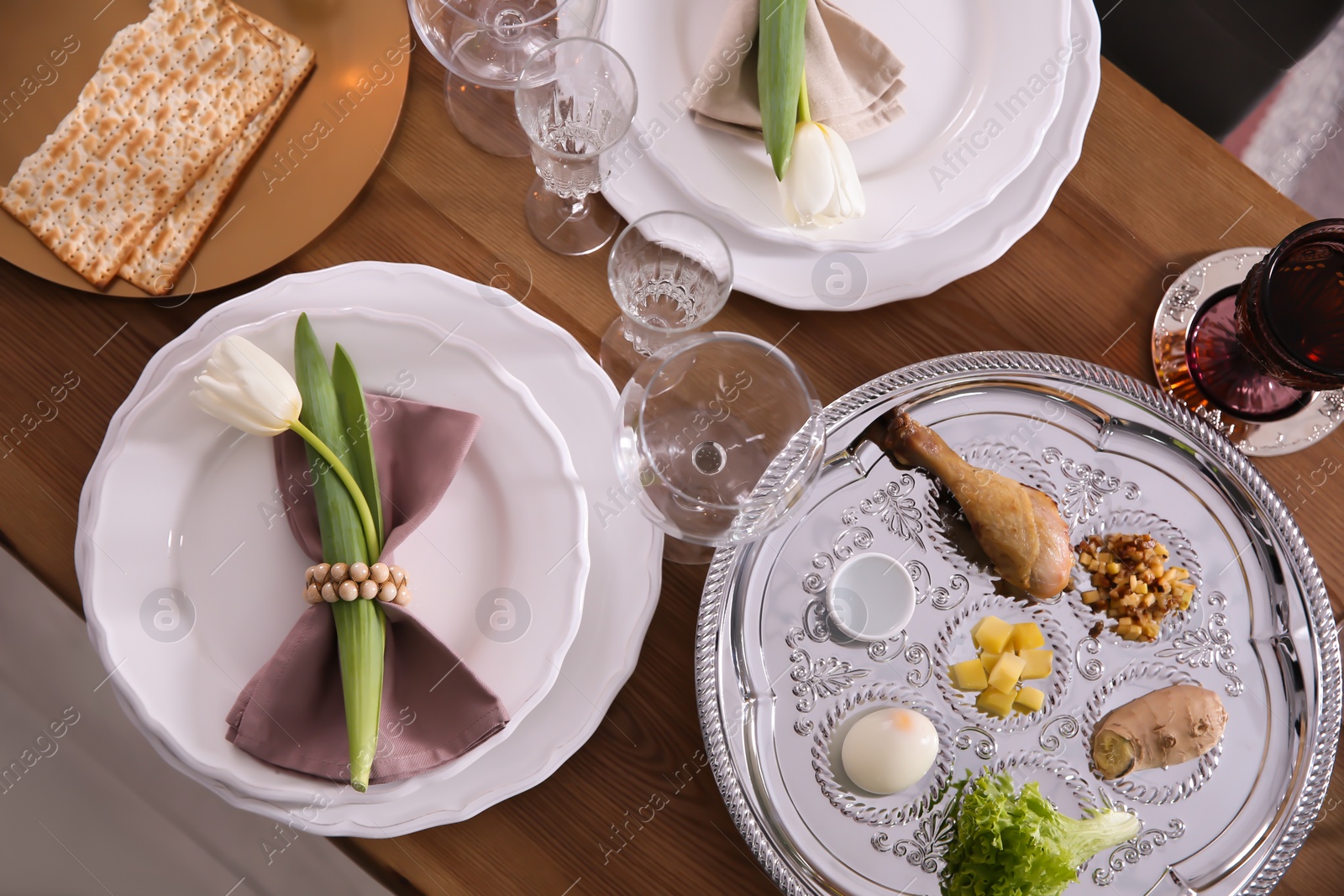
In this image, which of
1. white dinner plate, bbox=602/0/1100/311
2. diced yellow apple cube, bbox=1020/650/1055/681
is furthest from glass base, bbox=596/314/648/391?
diced yellow apple cube, bbox=1020/650/1055/681

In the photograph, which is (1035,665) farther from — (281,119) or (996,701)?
(281,119)

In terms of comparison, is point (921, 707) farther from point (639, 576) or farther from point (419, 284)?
point (419, 284)

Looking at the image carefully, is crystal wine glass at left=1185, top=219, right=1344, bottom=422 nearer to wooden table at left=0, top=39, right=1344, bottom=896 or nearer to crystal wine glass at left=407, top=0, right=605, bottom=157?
wooden table at left=0, top=39, right=1344, bottom=896

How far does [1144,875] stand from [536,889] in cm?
64

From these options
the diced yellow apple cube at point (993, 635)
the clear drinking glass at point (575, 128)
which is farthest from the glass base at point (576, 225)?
the diced yellow apple cube at point (993, 635)

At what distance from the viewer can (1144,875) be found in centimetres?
91

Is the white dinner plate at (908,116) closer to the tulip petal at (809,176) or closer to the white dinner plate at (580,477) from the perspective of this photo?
the tulip petal at (809,176)

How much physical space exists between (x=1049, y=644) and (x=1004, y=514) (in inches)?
6.2

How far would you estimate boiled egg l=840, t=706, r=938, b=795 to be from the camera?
863mm

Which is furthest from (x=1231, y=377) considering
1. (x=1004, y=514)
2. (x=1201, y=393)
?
(x=1004, y=514)

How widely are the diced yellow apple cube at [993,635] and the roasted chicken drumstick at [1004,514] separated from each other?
5 centimetres

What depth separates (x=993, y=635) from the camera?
903mm

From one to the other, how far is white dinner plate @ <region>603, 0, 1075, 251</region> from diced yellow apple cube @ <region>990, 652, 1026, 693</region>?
0.45 meters

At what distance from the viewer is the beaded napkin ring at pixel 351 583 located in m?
0.78
